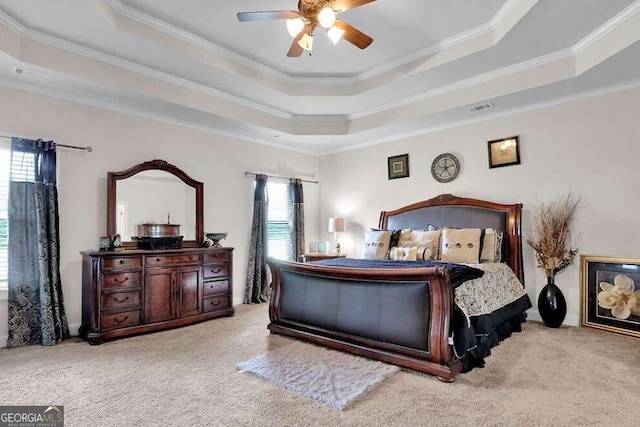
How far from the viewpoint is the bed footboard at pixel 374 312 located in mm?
2717

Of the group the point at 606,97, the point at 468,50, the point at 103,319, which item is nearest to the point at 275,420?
the point at 103,319

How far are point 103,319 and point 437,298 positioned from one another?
3178mm

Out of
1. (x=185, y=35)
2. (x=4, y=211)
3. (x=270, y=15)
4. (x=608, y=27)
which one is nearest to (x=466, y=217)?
(x=608, y=27)

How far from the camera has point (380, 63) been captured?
4172 mm

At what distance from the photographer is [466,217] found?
4.75m

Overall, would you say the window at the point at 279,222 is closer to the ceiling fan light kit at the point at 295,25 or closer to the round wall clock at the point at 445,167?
the round wall clock at the point at 445,167

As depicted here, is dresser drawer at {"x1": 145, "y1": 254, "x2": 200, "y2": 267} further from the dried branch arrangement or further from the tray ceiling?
the dried branch arrangement

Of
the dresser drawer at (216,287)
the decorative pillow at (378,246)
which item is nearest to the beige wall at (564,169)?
the decorative pillow at (378,246)

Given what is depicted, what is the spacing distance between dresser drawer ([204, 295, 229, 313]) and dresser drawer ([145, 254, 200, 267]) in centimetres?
51

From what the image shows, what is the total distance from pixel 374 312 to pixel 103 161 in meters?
3.44

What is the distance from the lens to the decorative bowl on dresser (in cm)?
366

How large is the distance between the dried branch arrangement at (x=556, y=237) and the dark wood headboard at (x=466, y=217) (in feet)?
0.73

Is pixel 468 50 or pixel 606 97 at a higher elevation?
pixel 468 50

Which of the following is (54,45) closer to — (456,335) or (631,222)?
(456,335)
